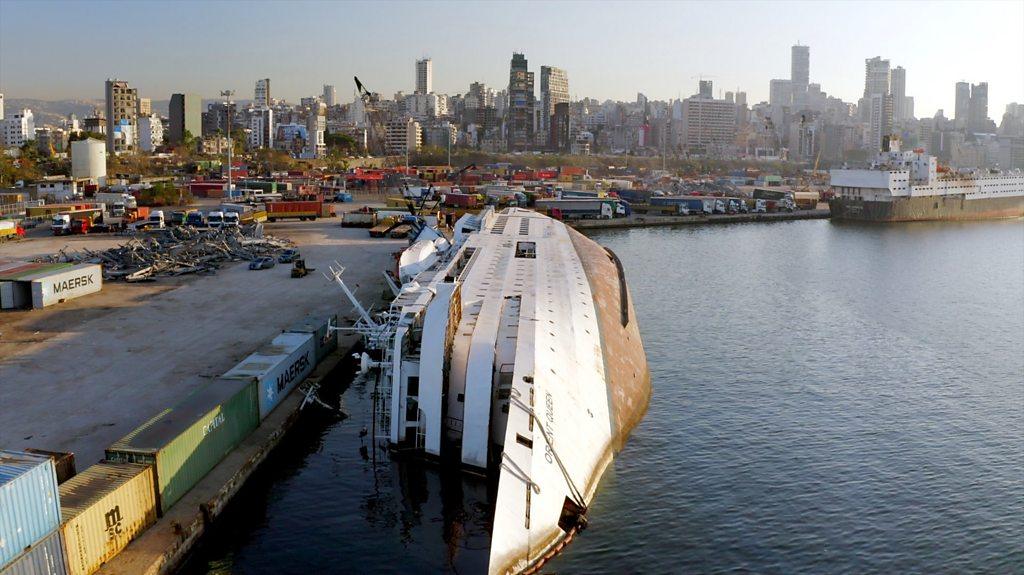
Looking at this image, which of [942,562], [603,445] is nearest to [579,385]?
[603,445]

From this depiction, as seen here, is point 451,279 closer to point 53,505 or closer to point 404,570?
point 404,570

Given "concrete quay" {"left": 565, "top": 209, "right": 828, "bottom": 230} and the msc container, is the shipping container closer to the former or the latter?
the msc container

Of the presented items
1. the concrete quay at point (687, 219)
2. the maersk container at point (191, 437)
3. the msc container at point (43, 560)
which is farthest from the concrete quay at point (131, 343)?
the concrete quay at point (687, 219)

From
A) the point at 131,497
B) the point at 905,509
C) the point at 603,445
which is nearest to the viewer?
the point at 131,497

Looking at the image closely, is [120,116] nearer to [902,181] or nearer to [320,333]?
[902,181]

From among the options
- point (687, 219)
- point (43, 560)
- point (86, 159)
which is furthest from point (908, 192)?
point (43, 560)

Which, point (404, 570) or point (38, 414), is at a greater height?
point (38, 414)
